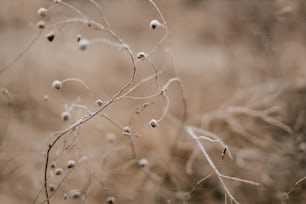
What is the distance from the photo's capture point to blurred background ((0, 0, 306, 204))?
1652 millimetres

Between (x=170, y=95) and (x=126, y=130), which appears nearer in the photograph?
(x=126, y=130)

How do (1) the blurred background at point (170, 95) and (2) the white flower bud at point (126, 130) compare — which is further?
(1) the blurred background at point (170, 95)

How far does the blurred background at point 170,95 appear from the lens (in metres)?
1.65

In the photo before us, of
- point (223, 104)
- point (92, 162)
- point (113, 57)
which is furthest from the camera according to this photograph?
point (113, 57)

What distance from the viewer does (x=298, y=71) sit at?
6.14 feet

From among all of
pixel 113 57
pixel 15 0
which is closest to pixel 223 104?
pixel 113 57

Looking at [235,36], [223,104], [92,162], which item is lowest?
[92,162]

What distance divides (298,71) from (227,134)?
1.27 feet

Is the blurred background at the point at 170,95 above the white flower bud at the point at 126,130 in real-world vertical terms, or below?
below

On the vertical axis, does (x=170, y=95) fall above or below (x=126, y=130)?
below

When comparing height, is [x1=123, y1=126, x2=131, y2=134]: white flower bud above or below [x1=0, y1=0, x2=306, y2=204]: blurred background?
above

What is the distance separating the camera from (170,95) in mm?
1860

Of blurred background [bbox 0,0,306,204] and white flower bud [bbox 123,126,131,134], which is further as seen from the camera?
blurred background [bbox 0,0,306,204]

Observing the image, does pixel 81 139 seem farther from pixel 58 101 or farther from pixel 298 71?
pixel 298 71
